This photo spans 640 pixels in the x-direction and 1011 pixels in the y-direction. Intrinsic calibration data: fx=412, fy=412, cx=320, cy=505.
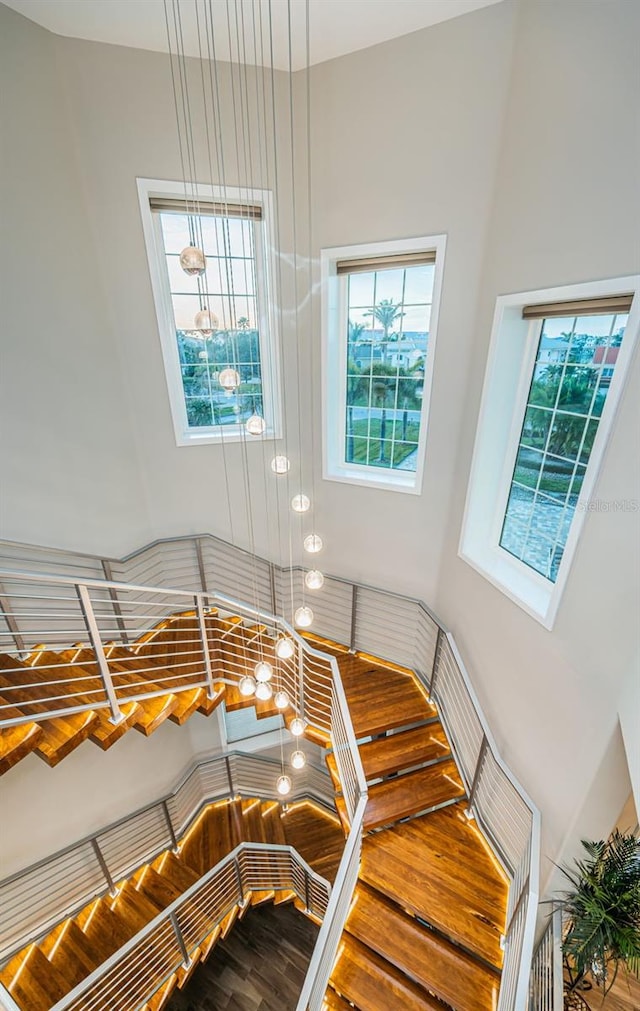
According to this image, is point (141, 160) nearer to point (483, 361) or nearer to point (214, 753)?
point (483, 361)

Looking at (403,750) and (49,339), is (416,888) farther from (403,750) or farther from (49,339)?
(49,339)

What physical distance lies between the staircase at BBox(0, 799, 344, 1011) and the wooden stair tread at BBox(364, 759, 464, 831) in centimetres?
240

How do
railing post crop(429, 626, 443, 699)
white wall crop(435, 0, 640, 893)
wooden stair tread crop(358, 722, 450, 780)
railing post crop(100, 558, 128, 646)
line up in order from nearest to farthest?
1. white wall crop(435, 0, 640, 893)
2. wooden stair tread crop(358, 722, 450, 780)
3. railing post crop(100, 558, 128, 646)
4. railing post crop(429, 626, 443, 699)

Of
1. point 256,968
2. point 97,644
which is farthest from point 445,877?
point 97,644

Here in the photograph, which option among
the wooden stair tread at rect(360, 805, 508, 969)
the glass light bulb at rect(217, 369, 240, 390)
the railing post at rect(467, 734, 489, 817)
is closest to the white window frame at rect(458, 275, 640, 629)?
the railing post at rect(467, 734, 489, 817)

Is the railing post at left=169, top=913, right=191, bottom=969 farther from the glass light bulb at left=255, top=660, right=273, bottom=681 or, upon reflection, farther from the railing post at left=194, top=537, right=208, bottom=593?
the railing post at left=194, top=537, right=208, bottom=593

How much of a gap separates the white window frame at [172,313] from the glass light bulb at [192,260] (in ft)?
6.32

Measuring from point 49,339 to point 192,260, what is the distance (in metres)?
2.05

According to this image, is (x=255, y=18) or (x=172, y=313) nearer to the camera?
(x=255, y=18)

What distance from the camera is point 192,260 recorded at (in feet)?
5.87

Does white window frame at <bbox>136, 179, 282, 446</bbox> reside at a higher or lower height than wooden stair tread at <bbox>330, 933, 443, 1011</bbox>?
higher

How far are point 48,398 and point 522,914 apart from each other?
4.66 m

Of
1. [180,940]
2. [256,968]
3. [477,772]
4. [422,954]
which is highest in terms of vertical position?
[477,772]

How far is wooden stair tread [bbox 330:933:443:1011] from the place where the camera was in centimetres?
261
